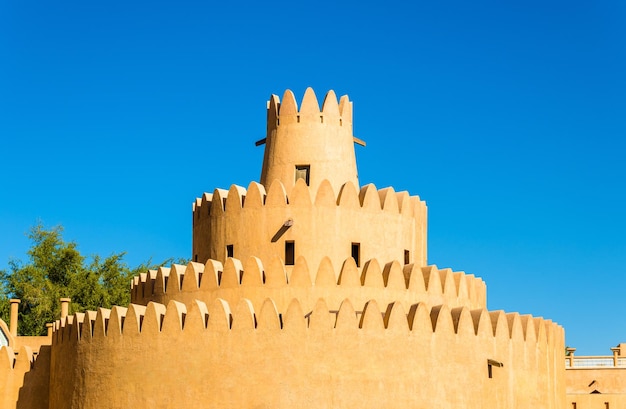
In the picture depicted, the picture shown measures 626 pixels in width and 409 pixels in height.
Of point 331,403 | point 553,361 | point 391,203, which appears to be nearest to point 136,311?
point 331,403

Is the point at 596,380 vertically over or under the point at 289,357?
over

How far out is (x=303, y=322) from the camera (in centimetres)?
2308

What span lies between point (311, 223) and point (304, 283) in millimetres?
2242

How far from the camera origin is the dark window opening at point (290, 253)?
26.4 m

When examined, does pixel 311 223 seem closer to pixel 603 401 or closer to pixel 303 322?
pixel 303 322

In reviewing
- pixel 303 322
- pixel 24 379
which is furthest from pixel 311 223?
pixel 24 379

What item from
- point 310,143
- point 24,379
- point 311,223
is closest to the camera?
point 311,223

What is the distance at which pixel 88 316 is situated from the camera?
25.2m

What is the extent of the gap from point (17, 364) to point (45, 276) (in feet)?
80.7

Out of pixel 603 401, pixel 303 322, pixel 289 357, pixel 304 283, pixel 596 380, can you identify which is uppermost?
pixel 304 283

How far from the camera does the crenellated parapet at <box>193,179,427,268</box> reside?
26.3 metres

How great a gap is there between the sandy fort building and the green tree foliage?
2107 cm

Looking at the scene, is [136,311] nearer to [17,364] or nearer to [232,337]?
[232,337]

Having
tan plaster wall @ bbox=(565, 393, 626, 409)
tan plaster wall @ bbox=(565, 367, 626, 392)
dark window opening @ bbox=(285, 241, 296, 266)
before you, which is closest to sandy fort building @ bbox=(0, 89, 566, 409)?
dark window opening @ bbox=(285, 241, 296, 266)
